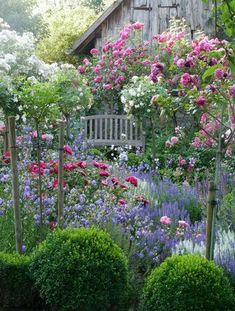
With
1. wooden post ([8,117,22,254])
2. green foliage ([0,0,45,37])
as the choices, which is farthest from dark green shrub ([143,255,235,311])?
green foliage ([0,0,45,37])

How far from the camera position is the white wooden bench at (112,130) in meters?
13.9

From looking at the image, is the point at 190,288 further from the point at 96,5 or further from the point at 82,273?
the point at 96,5

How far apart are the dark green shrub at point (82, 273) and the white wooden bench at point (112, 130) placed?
9.48 m

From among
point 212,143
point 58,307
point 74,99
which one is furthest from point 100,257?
point 74,99

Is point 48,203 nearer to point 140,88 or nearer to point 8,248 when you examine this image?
point 8,248

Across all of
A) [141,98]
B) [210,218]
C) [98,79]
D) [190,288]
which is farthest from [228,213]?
[98,79]

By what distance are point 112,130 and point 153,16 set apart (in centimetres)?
398

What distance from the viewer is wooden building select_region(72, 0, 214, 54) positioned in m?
16.8

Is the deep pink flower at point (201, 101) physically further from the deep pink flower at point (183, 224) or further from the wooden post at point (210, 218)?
the wooden post at point (210, 218)

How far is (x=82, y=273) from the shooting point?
4.12 meters

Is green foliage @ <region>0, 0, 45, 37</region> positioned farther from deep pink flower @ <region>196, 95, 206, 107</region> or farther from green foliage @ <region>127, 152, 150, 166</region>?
deep pink flower @ <region>196, 95, 206, 107</region>

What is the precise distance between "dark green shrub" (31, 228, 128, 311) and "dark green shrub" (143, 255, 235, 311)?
27 centimetres

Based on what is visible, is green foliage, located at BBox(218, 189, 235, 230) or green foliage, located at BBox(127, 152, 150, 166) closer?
green foliage, located at BBox(218, 189, 235, 230)

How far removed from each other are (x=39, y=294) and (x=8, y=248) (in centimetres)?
75
